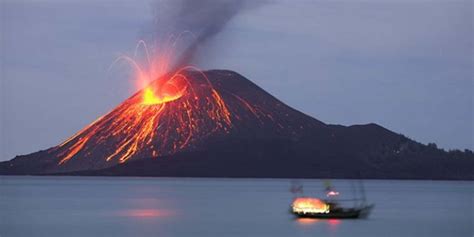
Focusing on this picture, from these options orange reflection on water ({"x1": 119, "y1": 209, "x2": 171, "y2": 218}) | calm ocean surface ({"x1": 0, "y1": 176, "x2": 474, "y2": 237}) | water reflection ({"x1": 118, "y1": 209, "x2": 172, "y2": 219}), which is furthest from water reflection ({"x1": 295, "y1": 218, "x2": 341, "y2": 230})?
orange reflection on water ({"x1": 119, "y1": 209, "x2": 171, "y2": 218})

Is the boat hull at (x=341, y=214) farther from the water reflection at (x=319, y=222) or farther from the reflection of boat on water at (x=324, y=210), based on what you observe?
the water reflection at (x=319, y=222)

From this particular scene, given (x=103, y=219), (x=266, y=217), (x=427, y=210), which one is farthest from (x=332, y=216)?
(x=427, y=210)

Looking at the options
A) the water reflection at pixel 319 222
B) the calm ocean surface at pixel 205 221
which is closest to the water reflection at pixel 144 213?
the calm ocean surface at pixel 205 221

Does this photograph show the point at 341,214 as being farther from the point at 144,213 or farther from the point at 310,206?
the point at 144,213

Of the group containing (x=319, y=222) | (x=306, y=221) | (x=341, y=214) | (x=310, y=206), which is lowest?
(x=319, y=222)

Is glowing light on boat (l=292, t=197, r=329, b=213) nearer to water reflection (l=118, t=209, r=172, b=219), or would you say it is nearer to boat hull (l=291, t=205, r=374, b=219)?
boat hull (l=291, t=205, r=374, b=219)

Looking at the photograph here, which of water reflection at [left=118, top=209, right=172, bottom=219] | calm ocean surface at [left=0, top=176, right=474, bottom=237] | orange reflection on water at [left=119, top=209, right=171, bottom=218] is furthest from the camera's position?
orange reflection on water at [left=119, top=209, right=171, bottom=218]

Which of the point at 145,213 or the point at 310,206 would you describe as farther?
the point at 145,213

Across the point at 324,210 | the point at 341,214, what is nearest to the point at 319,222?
the point at 324,210

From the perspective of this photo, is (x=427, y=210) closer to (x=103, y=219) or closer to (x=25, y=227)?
(x=103, y=219)

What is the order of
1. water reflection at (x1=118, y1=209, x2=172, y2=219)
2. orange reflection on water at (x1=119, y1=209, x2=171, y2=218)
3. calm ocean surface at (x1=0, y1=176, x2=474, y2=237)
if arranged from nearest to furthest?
calm ocean surface at (x1=0, y1=176, x2=474, y2=237), water reflection at (x1=118, y1=209, x2=172, y2=219), orange reflection on water at (x1=119, y1=209, x2=171, y2=218)

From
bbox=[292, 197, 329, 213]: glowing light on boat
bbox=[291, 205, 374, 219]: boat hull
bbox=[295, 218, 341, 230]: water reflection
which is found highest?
bbox=[292, 197, 329, 213]: glowing light on boat
